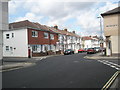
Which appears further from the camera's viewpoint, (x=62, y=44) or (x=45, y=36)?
(x=62, y=44)

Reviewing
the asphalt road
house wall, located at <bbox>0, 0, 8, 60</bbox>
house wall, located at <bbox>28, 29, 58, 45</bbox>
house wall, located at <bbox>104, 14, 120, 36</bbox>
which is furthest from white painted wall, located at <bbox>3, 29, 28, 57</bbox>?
the asphalt road

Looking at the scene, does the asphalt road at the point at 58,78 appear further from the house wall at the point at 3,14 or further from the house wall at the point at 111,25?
the house wall at the point at 111,25

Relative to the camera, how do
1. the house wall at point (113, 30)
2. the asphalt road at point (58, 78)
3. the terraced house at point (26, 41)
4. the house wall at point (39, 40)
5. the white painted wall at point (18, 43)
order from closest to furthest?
the asphalt road at point (58, 78), the house wall at point (113, 30), the white painted wall at point (18, 43), the terraced house at point (26, 41), the house wall at point (39, 40)

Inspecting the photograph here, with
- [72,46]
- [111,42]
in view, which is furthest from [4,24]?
[72,46]

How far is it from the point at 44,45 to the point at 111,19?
17.5 meters

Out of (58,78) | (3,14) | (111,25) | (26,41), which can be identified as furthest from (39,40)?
(58,78)

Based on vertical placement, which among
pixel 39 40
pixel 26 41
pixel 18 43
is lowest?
pixel 18 43

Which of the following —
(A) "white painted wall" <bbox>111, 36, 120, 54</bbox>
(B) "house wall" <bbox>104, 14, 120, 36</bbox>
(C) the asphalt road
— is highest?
(B) "house wall" <bbox>104, 14, 120, 36</bbox>

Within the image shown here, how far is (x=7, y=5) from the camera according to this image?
66.2 ft

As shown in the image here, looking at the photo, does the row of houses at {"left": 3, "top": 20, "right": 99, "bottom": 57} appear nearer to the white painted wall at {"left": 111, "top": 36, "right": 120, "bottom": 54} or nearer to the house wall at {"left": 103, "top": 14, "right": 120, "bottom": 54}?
the house wall at {"left": 103, "top": 14, "right": 120, "bottom": 54}

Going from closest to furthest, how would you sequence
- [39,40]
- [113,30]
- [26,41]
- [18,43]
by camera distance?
[113,30] → [26,41] → [18,43] → [39,40]

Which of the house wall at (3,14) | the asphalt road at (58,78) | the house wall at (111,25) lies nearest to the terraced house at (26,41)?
the house wall at (3,14)

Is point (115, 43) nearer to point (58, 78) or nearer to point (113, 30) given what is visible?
point (113, 30)

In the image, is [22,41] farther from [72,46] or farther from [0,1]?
[72,46]
